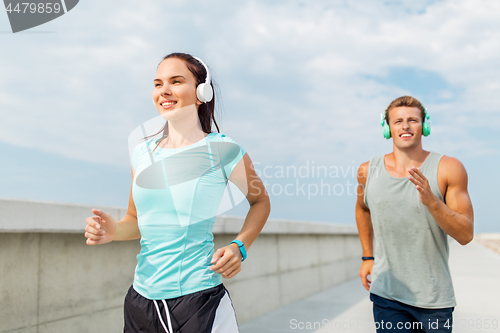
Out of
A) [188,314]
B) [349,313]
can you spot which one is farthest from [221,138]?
[349,313]

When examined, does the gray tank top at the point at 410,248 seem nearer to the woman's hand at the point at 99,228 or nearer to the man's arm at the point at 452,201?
the man's arm at the point at 452,201

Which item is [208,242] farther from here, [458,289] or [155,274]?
[458,289]

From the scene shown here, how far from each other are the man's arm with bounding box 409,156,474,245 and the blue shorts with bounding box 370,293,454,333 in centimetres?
51

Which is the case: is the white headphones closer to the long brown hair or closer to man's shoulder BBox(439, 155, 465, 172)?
the long brown hair

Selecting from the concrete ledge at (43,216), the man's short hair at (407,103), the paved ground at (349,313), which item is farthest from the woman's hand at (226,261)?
the paved ground at (349,313)

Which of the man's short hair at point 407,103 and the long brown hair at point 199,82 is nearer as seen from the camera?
the long brown hair at point 199,82

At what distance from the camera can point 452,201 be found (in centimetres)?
271

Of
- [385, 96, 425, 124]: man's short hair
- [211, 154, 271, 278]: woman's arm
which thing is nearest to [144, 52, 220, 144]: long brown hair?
[211, 154, 271, 278]: woman's arm

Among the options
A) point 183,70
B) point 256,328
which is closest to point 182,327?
point 183,70

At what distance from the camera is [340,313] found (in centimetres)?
640

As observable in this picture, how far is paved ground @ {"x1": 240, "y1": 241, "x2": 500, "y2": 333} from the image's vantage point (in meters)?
5.48

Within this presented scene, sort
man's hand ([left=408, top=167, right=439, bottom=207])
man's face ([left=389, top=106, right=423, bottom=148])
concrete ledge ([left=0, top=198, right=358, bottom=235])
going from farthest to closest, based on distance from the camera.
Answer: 1. man's face ([left=389, top=106, right=423, bottom=148])
2. concrete ledge ([left=0, top=198, right=358, bottom=235])
3. man's hand ([left=408, top=167, right=439, bottom=207])

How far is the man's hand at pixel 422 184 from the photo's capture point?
2387mm

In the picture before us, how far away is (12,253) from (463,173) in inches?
120
